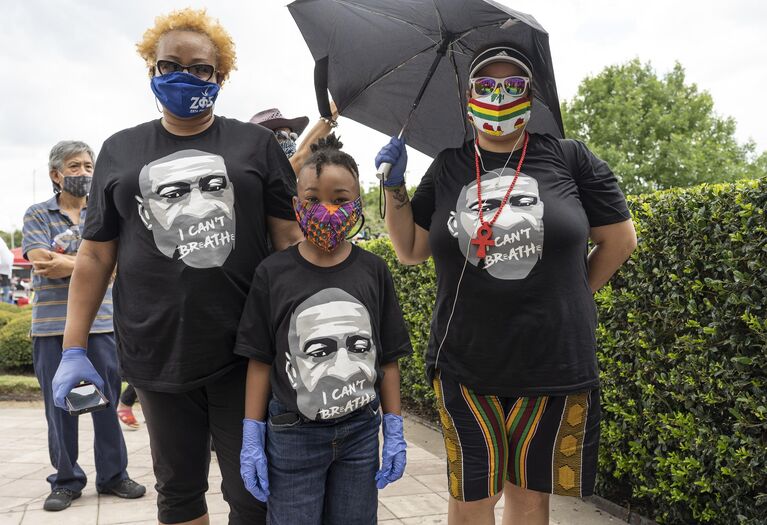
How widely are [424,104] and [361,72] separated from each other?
0.94 ft

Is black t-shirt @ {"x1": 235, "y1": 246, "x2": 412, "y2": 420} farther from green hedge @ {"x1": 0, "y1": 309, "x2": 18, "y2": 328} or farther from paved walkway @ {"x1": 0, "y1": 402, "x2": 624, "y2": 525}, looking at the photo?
green hedge @ {"x1": 0, "y1": 309, "x2": 18, "y2": 328}

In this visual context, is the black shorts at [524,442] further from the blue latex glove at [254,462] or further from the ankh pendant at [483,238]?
the blue latex glove at [254,462]

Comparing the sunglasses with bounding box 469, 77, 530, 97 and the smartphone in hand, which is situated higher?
the sunglasses with bounding box 469, 77, 530, 97

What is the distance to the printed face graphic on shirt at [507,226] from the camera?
6.98 feet

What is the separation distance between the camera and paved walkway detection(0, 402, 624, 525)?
146 inches

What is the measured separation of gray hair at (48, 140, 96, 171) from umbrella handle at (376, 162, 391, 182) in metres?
2.70

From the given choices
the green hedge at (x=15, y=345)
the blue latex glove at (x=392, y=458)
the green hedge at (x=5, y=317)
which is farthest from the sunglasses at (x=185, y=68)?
the green hedge at (x=5, y=317)

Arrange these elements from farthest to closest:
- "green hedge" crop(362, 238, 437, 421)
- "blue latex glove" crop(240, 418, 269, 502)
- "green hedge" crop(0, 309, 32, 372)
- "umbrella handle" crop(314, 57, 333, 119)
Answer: "green hedge" crop(0, 309, 32, 372) → "green hedge" crop(362, 238, 437, 421) → "umbrella handle" crop(314, 57, 333, 119) → "blue latex glove" crop(240, 418, 269, 502)

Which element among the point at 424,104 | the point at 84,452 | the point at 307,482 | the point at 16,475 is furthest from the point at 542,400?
the point at 84,452

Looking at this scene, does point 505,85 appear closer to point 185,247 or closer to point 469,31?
point 469,31

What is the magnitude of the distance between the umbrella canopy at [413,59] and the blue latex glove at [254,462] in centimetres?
132

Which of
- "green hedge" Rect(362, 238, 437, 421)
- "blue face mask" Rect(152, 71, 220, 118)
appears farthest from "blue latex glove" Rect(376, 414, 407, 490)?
"green hedge" Rect(362, 238, 437, 421)

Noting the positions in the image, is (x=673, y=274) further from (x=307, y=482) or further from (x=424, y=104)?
(x=307, y=482)

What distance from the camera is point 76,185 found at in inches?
161
